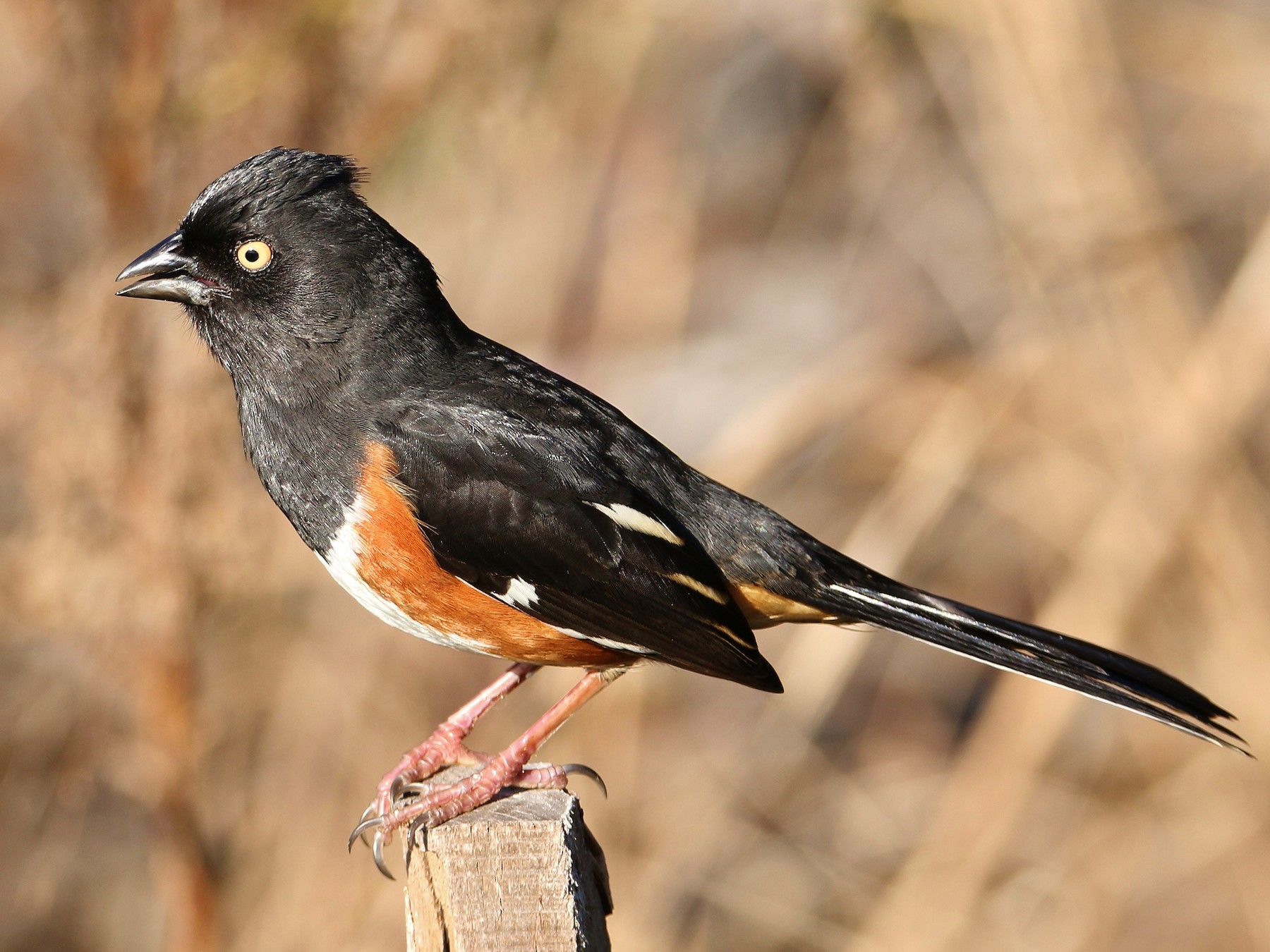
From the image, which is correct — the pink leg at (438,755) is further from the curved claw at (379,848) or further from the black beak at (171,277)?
the black beak at (171,277)

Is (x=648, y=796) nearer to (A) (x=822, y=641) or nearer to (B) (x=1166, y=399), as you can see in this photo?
(A) (x=822, y=641)

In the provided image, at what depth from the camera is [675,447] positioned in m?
6.14

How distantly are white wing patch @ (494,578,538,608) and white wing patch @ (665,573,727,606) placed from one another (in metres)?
0.34

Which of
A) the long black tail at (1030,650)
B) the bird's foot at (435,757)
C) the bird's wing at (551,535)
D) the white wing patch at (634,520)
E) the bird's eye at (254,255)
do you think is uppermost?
the long black tail at (1030,650)

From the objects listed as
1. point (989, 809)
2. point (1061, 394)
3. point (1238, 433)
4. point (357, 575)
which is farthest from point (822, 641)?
point (357, 575)

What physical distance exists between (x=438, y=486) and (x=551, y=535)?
0.28m

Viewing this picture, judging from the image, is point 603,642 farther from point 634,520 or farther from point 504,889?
point 504,889

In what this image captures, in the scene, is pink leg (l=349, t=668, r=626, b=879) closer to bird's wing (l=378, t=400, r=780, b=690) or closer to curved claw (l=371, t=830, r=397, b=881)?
curved claw (l=371, t=830, r=397, b=881)

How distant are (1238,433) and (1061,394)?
2.18ft

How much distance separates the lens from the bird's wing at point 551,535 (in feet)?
9.13

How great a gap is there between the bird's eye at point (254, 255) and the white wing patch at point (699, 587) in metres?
1.20

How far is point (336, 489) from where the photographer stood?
2799 mm

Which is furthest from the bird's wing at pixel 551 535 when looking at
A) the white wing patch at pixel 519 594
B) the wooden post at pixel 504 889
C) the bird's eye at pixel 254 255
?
the wooden post at pixel 504 889

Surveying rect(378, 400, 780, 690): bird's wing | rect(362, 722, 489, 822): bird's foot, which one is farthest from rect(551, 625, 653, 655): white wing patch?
rect(362, 722, 489, 822): bird's foot
